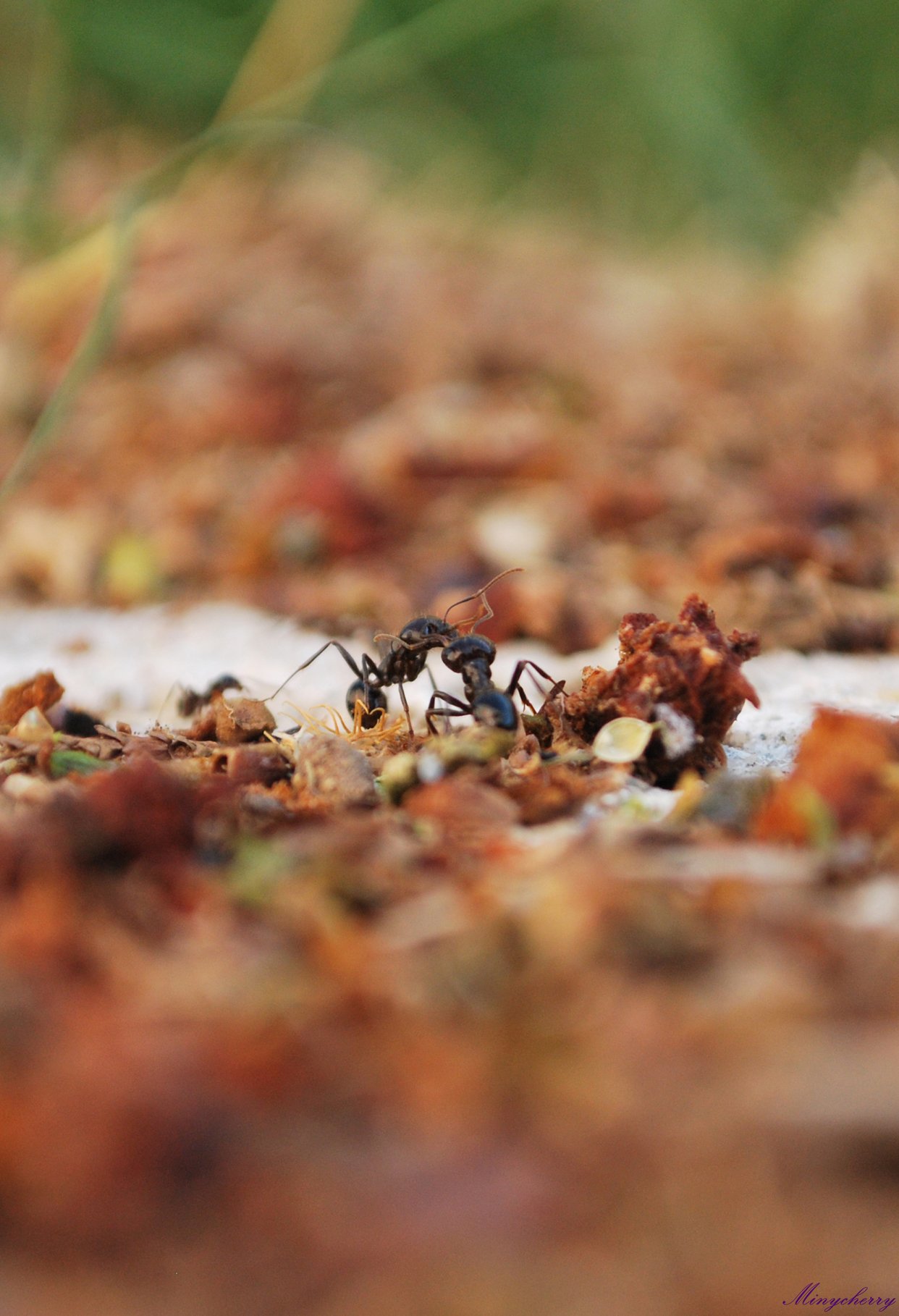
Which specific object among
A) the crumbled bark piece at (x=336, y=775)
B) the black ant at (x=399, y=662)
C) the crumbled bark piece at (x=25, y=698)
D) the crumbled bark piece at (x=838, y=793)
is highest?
the crumbled bark piece at (x=25, y=698)

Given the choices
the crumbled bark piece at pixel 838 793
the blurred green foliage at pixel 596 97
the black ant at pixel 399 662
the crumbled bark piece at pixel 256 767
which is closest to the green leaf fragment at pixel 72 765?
the crumbled bark piece at pixel 256 767

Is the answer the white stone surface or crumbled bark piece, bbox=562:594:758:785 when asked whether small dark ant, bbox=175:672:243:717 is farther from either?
crumbled bark piece, bbox=562:594:758:785

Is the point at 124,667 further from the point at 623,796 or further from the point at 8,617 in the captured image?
the point at 623,796

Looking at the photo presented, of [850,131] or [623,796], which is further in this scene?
[850,131]

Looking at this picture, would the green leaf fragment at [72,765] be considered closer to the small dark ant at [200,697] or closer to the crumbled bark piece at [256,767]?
the crumbled bark piece at [256,767]

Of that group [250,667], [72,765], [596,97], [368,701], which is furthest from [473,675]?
[596,97]

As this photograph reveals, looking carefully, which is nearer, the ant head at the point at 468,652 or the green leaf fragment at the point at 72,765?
the green leaf fragment at the point at 72,765

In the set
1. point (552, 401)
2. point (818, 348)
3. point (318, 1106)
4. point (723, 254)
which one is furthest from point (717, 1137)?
point (723, 254)

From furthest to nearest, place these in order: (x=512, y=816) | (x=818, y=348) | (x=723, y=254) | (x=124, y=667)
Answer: (x=723, y=254) → (x=818, y=348) → (x=124, y=667) → (x=512, y=816)
